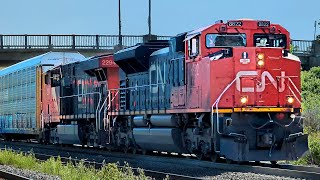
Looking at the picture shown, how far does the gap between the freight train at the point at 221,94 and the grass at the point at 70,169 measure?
2.38 m

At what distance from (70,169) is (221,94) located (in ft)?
12.5

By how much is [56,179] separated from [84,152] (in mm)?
9263

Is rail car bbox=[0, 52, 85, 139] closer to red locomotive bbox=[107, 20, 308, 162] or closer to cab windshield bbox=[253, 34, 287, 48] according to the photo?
red locomotive bbox=[107, 20, 308, 162]

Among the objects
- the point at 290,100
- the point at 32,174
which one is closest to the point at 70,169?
the point at 32,174

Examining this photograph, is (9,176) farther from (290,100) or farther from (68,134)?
(68,134)

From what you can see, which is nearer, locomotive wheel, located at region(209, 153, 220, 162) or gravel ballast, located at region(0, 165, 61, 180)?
gravel ballast, located at region(0, 165, 61, 180)

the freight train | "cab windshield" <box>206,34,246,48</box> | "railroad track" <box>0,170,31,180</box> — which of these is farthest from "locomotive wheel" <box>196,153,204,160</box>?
"railroad track" <box>0,170,31,180</box>

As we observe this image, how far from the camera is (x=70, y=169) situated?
13727mm

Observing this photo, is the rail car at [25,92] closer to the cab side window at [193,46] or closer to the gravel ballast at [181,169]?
the gravel ballast at [181,169]

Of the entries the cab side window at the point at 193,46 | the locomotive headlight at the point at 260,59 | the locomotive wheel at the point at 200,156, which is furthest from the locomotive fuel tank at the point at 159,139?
the locomotive headlight at the point at 260,59

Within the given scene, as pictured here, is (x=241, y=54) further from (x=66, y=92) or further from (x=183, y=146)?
(x=66, y=92)

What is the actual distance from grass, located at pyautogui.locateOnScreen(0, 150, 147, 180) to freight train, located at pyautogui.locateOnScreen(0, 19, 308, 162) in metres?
2.38

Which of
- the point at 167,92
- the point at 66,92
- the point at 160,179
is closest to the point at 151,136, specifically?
the point at 167,92

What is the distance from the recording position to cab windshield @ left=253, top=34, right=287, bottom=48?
15.6m
